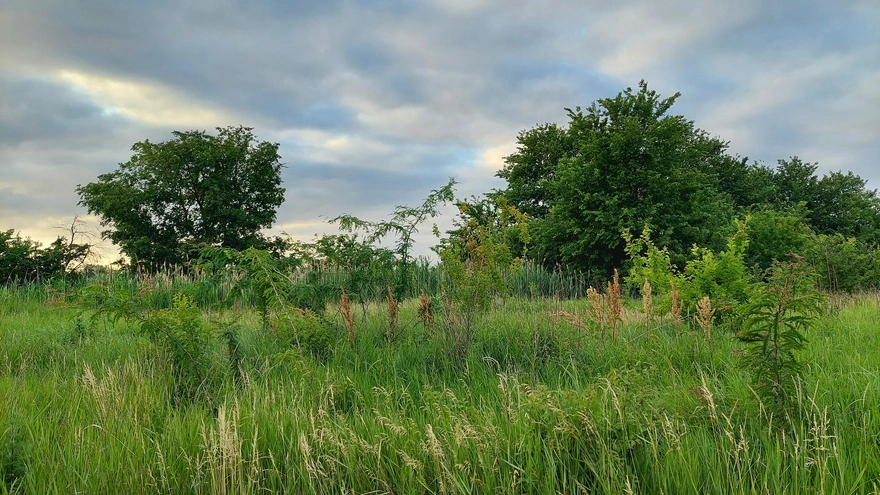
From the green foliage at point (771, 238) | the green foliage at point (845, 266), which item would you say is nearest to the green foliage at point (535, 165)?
the green foliage at point (771, 238)

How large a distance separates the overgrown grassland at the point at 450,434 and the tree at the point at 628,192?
49.6ft

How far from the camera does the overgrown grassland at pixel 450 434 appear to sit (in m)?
2.68

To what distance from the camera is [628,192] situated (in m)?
19.9

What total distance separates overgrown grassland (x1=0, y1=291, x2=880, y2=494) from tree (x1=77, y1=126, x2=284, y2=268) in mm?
33063

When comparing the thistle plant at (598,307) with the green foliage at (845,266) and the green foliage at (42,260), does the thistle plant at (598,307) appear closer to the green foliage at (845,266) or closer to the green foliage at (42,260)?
the green foliage at (845,266)

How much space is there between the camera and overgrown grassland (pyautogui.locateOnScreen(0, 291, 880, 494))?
2.68 metres

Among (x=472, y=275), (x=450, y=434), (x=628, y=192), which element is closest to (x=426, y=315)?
(x=472, y=275)

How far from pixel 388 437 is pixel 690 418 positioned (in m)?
1.82

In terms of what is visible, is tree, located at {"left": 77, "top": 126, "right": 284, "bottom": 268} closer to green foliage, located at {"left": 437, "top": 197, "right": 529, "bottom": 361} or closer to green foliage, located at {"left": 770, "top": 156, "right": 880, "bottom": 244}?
green foliage, located at {"left": 437, "top": 197, "right": 529, "bottom": 361}

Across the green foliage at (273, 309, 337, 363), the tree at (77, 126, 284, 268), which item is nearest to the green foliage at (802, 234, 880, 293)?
the green foliage at (273, 309, 337, 363)

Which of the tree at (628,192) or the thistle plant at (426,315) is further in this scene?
the tree at (628,192)

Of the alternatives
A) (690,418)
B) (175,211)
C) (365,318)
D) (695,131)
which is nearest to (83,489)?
(690,418)

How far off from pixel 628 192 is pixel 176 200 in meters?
29.6

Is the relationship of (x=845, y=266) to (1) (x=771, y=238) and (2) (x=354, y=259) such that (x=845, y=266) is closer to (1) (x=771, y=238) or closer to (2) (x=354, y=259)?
(1) (x=771, y=238)
